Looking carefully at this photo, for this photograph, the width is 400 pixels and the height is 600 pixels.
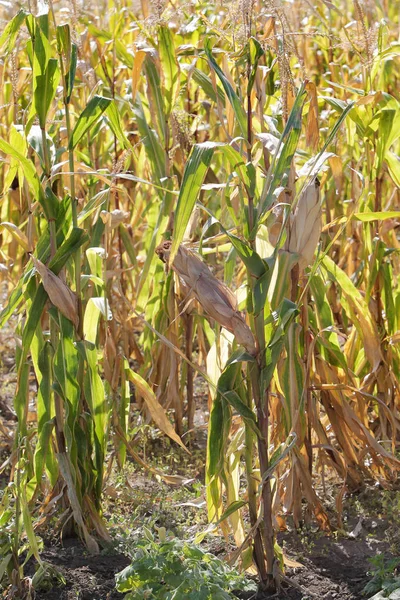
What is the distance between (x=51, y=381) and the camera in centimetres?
221

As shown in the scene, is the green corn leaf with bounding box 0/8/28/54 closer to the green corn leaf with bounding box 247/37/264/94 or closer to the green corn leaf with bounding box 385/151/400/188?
the green corn leaf with bounding box 247/37/264/94

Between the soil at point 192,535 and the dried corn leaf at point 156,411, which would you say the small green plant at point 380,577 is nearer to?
the soil at point 192,535

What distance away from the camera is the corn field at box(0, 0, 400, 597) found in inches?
73.9

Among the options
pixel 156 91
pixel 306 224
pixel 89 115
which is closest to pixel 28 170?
pixel 89 115

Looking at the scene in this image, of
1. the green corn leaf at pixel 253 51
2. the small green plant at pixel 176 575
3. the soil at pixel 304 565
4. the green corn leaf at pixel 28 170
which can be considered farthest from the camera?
the soil at pixel 304 565

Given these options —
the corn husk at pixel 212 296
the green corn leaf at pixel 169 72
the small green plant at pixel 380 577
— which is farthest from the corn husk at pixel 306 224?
the green corn leaf at pixel 169 72

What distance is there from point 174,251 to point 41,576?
0.90 metres

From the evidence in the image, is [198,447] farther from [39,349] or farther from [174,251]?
[174,251]

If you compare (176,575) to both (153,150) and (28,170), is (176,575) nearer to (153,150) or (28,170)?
(28,170)

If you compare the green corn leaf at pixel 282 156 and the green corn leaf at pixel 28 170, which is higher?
the green corn leaf at pixel 28 170

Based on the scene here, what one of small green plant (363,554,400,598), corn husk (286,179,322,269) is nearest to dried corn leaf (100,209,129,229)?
corn husk (286,179,322,269)

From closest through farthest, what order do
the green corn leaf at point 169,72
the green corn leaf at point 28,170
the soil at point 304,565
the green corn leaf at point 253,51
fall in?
the green corn leaf at point 253,51
the green corn leaf at point 28,170
the soil at point 304,565
the green corn leaf at point 169,72

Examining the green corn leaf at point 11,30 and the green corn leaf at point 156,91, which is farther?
the green corn leaf at point 156,91

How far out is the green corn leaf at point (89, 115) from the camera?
2020 millimetres
